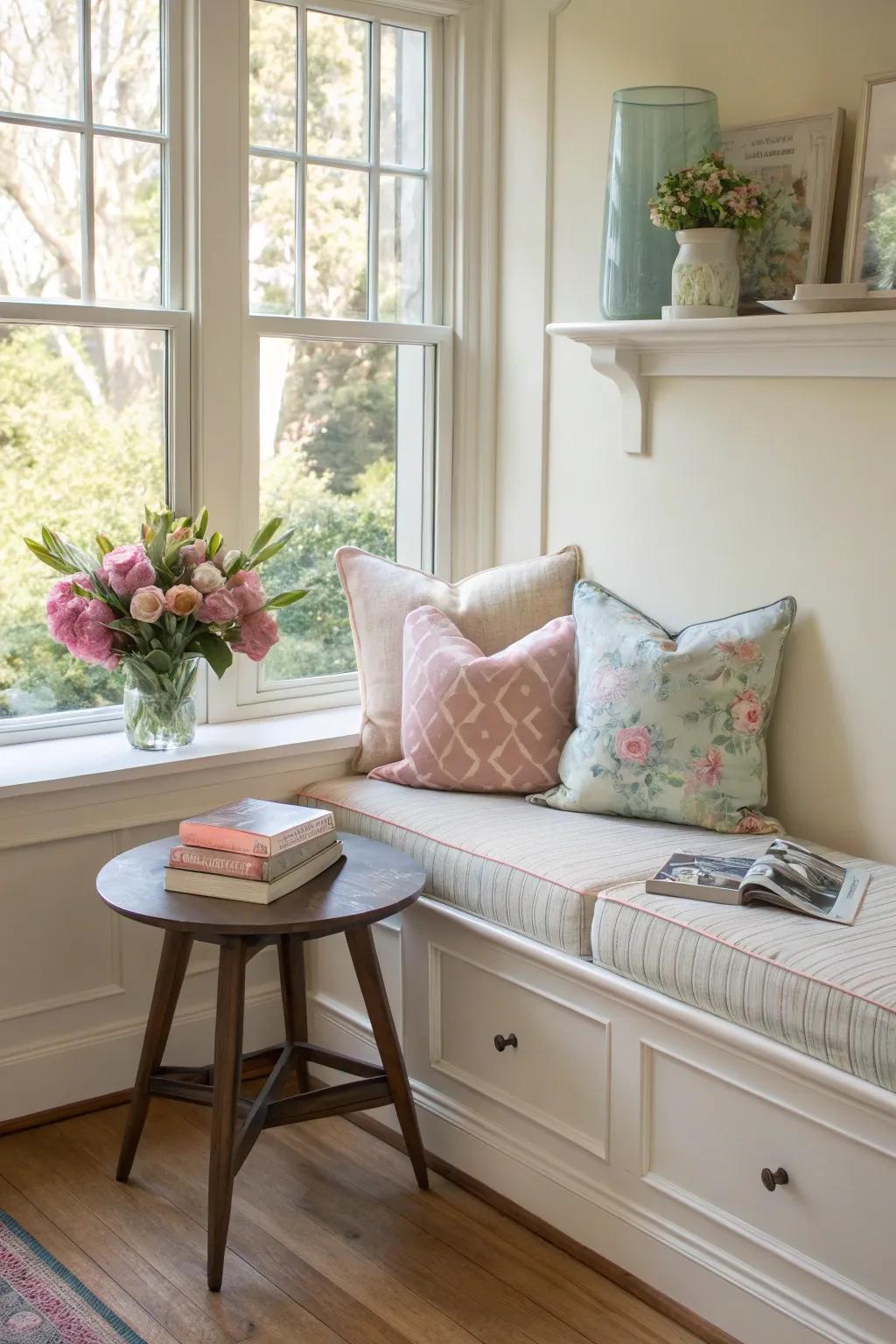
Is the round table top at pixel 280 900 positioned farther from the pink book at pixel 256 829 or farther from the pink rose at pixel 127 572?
the pink rose at pixel 127 572

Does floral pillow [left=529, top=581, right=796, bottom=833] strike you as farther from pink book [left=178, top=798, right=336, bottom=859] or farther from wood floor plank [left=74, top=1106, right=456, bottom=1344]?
wood floor plank [left=74, top=1106, right=456, bottom=1344]

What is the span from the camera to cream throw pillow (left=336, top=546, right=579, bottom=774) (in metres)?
3.01

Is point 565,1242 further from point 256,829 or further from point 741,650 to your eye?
point 741,650

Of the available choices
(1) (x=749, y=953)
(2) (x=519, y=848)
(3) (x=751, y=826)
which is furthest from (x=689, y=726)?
(1) (x=749, y=953)

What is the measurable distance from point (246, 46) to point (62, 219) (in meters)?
0.57

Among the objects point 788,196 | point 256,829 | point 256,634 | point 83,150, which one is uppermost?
point 83,150

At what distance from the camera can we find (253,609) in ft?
9.21

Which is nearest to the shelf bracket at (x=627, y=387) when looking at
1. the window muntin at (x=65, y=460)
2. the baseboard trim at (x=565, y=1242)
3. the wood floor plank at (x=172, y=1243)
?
the window muntin at (x=65, y=460)

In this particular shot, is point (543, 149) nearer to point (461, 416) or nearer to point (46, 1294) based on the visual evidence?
point (461, 416)

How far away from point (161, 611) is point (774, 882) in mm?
1266

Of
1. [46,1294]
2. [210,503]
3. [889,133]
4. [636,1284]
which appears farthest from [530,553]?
[46,1294]

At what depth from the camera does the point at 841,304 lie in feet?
7.71

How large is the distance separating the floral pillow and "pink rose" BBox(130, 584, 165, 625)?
872 millimetres

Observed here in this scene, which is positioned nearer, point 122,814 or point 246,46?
point 122,814
